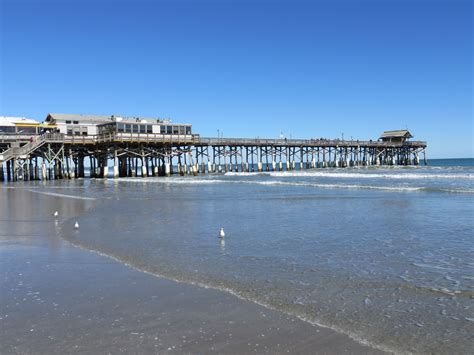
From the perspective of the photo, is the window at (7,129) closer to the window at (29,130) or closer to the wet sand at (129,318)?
the window at (29,130)

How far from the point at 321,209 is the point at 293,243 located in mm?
8353

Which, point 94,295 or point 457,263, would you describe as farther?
point 457,263

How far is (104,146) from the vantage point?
178 feet

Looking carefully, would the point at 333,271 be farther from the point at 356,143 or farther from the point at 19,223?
the point at 356,143

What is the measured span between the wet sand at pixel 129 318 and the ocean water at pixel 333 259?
0.46 m

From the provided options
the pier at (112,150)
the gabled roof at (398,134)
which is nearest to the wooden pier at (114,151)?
the pier at (112,150)

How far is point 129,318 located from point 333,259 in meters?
5.09

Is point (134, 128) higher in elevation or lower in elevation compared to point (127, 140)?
higher

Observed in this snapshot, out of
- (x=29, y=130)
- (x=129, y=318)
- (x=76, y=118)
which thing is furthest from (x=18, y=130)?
(x=129, y=318)

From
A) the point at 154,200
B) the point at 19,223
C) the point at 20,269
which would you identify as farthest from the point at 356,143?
the point at 20,269

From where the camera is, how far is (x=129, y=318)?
6.31 m

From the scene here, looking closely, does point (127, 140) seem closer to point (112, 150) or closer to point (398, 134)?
point (112, 150)

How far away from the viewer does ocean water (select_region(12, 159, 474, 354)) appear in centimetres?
623

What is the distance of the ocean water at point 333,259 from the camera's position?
245 inches
